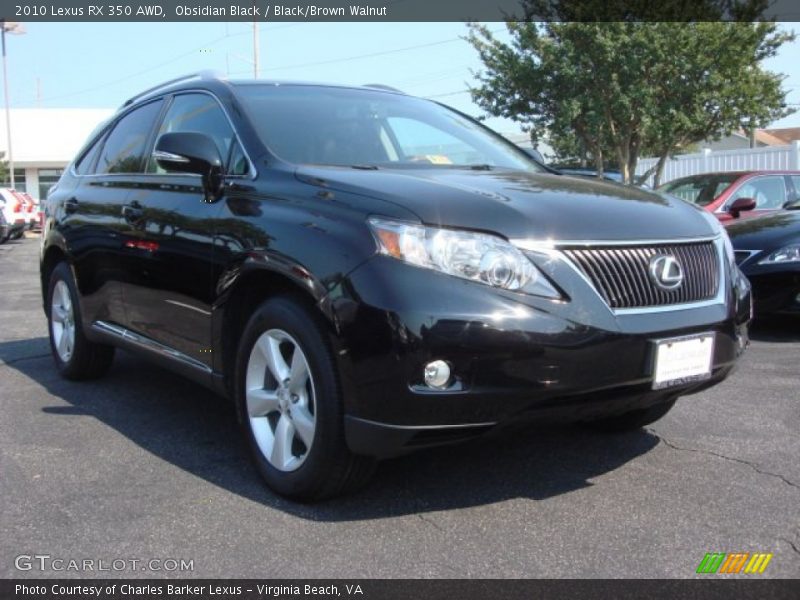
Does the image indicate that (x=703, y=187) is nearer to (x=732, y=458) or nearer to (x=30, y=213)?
(x=732, y=458)

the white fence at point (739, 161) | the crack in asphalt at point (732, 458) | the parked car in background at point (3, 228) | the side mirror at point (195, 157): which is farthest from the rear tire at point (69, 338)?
the parked car in background at point (3, 228)

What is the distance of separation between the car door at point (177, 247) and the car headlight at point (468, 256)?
44.6 inches

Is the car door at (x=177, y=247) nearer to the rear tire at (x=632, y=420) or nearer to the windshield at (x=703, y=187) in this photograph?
the rear tire at (x=632, y=420)

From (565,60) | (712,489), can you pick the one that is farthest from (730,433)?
(565,60)

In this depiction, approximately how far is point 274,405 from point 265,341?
0.26m

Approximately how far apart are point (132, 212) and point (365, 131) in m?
1.31

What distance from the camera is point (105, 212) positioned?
4641mm

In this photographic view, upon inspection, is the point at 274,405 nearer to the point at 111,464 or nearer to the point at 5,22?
the point at 111,464

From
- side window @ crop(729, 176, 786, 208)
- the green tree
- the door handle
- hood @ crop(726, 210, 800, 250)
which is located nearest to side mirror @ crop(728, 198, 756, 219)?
side window @ crop(729, 176, 786, 208)

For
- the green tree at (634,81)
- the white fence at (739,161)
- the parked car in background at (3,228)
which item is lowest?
the parked car in background at (3,228)

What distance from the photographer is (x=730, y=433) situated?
4031 mm

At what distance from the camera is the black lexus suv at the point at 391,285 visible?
2707 millimetres

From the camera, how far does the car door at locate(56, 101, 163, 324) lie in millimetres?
4512

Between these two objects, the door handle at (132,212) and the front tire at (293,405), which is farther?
the door handle at (132,212)
